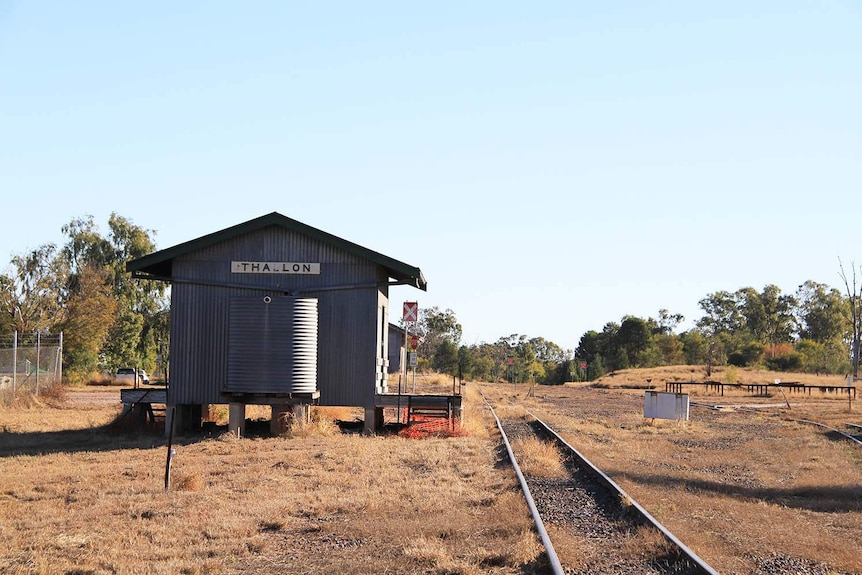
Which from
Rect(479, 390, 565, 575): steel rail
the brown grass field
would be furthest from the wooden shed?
Rect(479, 390, 565, 575): steel rail

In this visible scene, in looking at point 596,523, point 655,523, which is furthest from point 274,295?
point 655,523

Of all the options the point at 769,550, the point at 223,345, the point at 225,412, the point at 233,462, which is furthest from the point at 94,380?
the point at 769,550

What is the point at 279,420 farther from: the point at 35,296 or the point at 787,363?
the point at 787,363

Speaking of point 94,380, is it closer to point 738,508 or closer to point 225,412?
point 225,412

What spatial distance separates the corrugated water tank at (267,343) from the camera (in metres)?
19.2

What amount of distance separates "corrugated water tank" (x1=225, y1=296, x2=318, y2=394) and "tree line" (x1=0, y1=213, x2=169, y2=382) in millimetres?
30329

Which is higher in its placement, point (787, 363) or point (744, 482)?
point (787, 363)

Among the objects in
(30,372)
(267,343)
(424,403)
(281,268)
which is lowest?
(424,403)

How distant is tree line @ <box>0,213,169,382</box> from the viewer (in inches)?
2152

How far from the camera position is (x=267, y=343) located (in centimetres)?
1927

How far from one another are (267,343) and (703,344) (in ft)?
262

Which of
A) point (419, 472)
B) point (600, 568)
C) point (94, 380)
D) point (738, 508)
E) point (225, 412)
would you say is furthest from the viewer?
point (94, 380)

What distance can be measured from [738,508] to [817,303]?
119 meters

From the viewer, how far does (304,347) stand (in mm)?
19422
